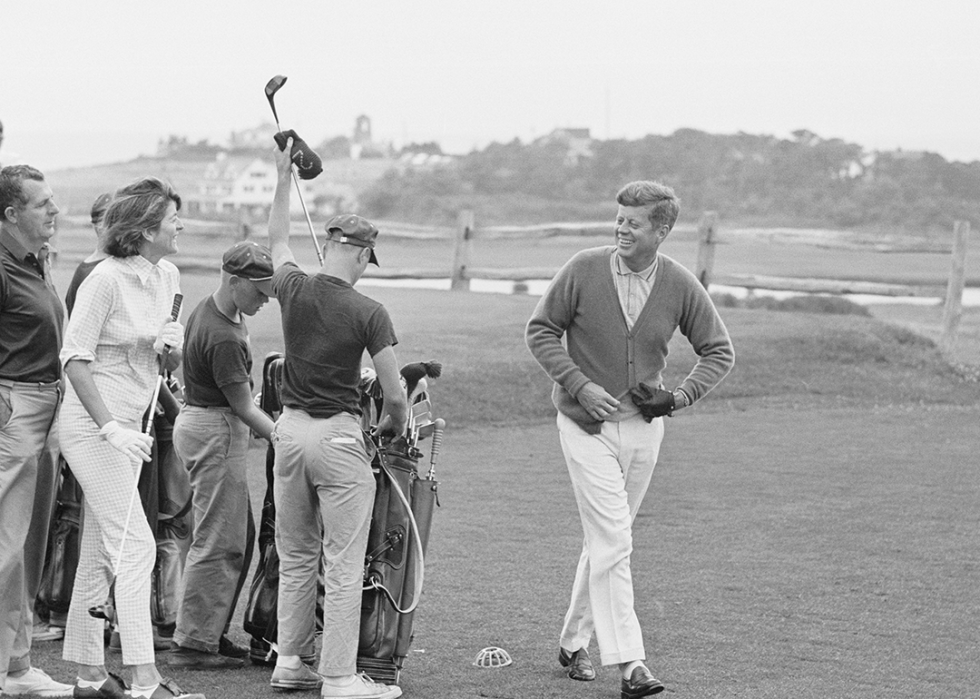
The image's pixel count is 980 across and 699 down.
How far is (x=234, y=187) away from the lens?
68.5 meters

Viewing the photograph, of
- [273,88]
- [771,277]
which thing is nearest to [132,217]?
[273,88]

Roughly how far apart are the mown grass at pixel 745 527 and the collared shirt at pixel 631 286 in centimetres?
158

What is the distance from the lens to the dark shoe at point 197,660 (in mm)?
6645

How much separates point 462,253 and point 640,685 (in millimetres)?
15962

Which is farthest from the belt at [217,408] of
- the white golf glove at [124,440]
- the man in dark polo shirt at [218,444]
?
the white golf glove at [124,440]

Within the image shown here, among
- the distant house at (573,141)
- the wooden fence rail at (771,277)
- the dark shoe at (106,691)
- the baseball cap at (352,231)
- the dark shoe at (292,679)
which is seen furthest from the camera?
the distant house at (573,141)

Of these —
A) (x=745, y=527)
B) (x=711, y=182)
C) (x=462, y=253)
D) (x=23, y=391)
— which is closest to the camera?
(x=23, y=391)

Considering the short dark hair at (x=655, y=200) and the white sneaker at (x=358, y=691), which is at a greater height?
the short dark hair at (x=655, y=200)

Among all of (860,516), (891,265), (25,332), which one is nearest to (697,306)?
(25,332)

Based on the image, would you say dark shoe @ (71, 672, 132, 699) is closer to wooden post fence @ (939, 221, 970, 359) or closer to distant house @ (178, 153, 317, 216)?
wooden post fence @ (939, 221, 970, 359)

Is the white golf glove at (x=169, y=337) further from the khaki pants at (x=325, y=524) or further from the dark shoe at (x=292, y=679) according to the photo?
the dark shoe at (x=292, y=679)

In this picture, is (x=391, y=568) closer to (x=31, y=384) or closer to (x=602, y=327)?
(x=602, y=327)

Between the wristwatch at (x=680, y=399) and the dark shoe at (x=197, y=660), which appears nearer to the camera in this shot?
the wristwatch at (x=680, y=399)

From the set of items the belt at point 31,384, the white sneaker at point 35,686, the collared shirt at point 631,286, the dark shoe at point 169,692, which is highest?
the collared shirt at point 631,286
